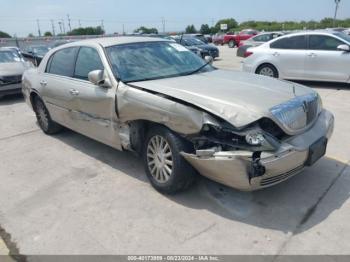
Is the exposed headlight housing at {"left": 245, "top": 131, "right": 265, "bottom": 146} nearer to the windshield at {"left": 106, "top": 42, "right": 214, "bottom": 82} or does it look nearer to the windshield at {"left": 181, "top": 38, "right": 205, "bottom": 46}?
the windshield at {"left": 106, "top": 42, "right": 214, "bottom": 82}

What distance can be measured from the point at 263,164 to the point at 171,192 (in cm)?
112

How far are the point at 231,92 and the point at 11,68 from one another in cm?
833

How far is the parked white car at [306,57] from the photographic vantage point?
8.65 meters

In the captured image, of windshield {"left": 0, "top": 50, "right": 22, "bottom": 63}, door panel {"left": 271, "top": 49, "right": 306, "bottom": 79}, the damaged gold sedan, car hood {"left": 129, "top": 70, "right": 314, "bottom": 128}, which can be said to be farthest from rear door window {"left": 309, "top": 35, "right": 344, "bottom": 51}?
windshield {"left": 0, "top": 50, "right": 22, "bottom": 63}

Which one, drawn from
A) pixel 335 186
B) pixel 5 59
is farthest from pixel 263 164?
pixel 5 59

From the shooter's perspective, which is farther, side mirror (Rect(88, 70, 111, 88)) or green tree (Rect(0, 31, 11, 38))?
green tree (Rect(0, 31, 11, 38))

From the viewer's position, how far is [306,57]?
358 inches

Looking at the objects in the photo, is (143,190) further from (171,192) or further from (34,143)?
(34,143)

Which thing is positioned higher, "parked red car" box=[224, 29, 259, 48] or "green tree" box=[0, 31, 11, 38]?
"green tree" box=[0, 31, 11, 38]

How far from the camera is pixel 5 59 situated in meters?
10.3

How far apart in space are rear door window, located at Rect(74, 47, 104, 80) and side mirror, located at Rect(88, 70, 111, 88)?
0.26 meters

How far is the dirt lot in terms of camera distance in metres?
2.91

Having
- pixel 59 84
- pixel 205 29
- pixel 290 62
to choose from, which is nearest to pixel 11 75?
pixel 59 84

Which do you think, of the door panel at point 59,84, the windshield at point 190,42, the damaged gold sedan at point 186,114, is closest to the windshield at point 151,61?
the damaged gold sedan at point 186,114
